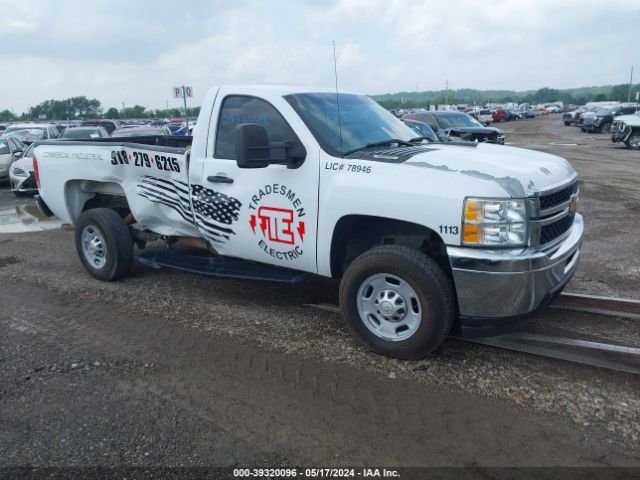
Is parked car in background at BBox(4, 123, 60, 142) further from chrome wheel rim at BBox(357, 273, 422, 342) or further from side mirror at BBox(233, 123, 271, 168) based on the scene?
chrome wheel rim at BBox(357, 273, 422, 342)

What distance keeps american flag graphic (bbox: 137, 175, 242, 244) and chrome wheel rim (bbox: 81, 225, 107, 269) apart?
873 mm

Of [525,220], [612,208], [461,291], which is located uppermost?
[525,220]

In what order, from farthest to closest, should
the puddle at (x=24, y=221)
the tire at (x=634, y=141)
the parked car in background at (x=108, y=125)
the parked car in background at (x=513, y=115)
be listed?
the parked car in background at (x=513, y=115) → the parked car in background at (x=108, y=125) → the tire at (x=634, y=141) → the puddle at (x=24, y=221)

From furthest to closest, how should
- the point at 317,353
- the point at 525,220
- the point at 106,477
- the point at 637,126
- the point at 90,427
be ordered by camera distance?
1. the point at 637,126
2. the point at 317,353
3. the point at 525,220
4. the point at 90,427
5. the point at 106,477

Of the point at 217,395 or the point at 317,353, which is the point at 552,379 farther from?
the point at 217,395

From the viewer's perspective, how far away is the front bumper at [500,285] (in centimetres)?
361

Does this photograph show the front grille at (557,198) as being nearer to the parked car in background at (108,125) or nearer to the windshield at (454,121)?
the windshield at (454,121)

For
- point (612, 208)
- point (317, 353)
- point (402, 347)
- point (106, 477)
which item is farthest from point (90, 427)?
point (612, 208)

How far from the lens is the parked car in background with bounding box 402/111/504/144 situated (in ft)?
61.1

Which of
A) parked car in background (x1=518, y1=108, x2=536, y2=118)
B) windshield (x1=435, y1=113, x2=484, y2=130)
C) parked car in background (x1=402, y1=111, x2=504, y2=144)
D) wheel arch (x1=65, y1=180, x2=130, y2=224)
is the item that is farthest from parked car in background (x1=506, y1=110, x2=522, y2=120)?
wheel arch (x1=65, y1=180, x2=130, y2=224)

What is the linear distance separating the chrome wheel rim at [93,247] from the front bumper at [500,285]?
13.4 feet

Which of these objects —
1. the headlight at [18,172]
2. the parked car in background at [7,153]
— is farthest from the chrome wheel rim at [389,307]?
the parked car in background at [7,153]

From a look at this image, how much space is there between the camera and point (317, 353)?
4.37m

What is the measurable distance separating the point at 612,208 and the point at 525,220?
764 centimetres
